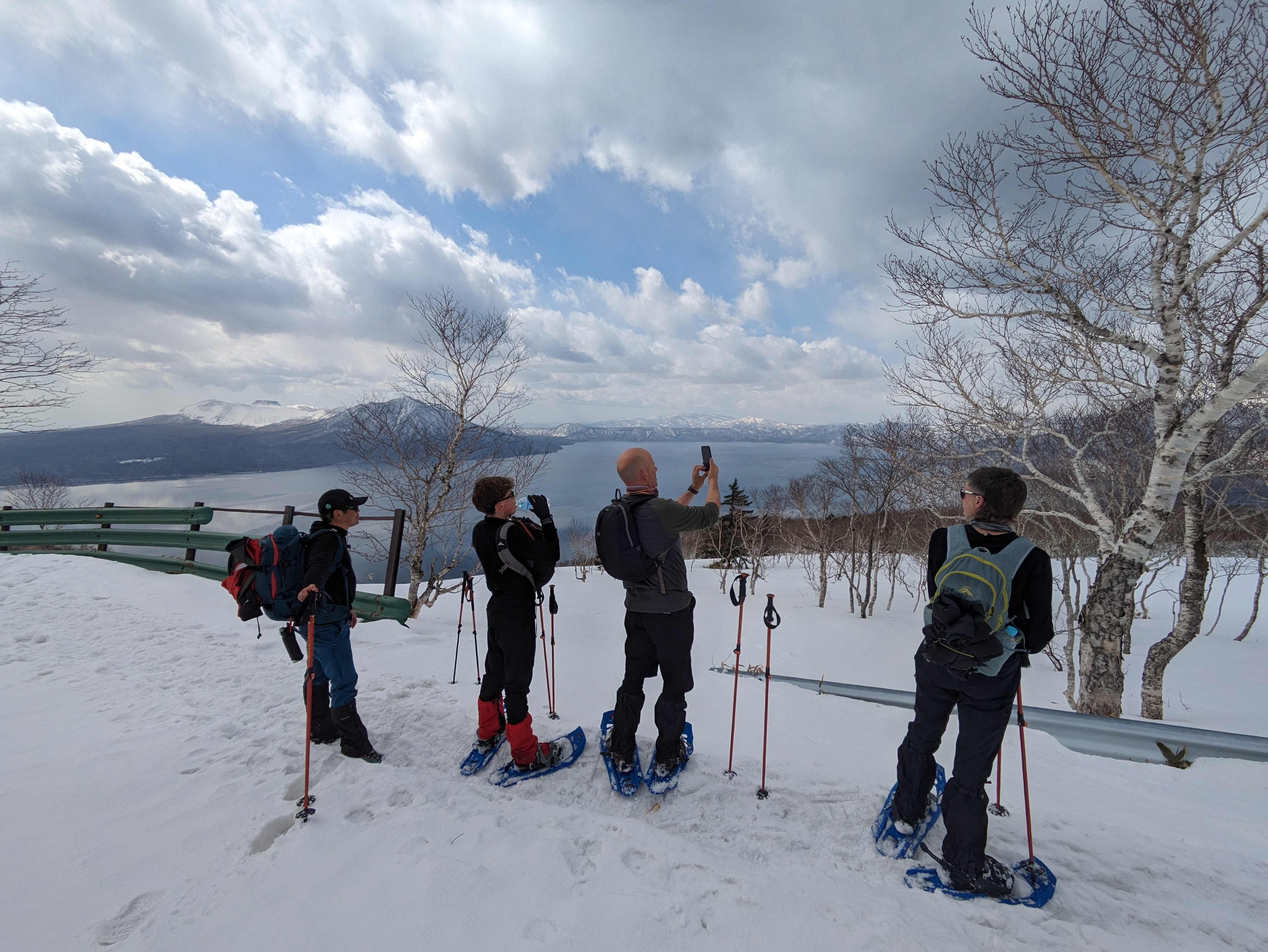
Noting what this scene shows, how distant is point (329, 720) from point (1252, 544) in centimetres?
2930

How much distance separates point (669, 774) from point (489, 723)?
1.35m

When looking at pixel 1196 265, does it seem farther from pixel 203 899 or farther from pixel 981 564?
pixel 203 899

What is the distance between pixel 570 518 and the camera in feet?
217

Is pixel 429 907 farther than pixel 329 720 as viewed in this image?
No

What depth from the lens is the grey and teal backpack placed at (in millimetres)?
2287

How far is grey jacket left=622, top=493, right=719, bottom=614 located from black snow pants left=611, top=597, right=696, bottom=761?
0.25 ft

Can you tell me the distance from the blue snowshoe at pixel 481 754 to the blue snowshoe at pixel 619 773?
0.74 meters

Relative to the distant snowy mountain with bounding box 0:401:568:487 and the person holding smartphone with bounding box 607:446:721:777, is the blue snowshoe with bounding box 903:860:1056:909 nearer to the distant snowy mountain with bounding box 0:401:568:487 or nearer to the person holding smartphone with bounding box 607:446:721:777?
the person holding smartphone with bounding box 607:446:721:777

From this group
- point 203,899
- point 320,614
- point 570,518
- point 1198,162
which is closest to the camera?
point 203,899

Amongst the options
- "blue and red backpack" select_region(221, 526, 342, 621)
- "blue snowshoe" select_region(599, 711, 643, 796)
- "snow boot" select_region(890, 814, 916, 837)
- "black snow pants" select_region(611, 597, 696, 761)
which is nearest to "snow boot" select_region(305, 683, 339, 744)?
"blue and red backpack" select_region(221, 526, 342, 621)

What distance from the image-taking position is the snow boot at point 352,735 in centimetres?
324

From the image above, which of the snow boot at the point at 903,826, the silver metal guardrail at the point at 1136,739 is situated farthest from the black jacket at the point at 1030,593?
the silver metal guardrail at the point at 1136,739

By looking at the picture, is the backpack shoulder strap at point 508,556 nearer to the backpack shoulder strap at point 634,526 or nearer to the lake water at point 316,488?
the backpack shoulder strap at point 634,526

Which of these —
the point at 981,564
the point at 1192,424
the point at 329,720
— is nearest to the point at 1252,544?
the point at 1192,424
